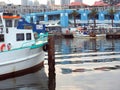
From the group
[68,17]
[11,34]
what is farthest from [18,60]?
[68,17]

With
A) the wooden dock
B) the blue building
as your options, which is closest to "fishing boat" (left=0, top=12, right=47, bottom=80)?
the wooden dock

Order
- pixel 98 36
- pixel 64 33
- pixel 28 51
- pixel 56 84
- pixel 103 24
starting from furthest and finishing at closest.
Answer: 1. pixel 103 24
2. pixel 64 33
3. pixel 98 36
4. pixel 28 51
5. pixel 56 84

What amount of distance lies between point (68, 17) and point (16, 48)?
102623 millimetres

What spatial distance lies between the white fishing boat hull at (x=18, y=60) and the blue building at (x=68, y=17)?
9073cm

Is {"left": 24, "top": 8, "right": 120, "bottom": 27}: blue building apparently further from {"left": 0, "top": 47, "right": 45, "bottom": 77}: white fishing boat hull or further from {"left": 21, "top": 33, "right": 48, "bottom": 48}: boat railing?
{"left": 0, "top": 47, "right": 45, "bottom": 77}: white fishing boat hull

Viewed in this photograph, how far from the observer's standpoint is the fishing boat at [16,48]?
2986 centimetres

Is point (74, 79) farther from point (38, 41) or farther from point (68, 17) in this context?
point (68, 17)

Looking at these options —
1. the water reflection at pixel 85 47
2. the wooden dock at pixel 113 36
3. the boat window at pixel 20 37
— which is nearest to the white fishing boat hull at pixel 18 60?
the boat window at pixel 20 37

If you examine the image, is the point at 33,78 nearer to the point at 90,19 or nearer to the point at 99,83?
the point at 99,83

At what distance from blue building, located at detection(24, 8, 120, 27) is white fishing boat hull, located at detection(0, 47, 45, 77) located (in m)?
90.7

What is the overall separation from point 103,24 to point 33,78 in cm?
9815

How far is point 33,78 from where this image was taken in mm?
30562

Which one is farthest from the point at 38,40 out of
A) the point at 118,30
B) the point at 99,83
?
the point at 118,30

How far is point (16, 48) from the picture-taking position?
30.7 meters
